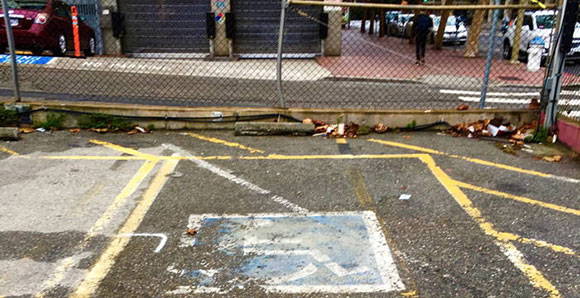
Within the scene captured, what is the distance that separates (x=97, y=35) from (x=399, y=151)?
14647mm

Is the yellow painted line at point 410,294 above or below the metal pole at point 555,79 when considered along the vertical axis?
below

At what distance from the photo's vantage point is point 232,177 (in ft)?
16.8

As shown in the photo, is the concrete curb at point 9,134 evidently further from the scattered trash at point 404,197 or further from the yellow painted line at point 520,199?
the yellow painted line at point 520,199

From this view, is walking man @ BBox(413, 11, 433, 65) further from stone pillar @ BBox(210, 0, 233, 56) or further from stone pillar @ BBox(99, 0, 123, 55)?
stone pillar @ BBox(99, 0, 123, 55)

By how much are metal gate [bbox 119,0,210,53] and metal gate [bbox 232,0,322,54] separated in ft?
4.08

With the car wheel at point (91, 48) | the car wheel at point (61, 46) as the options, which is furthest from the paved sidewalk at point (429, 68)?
the car wheel at point (61, 46)

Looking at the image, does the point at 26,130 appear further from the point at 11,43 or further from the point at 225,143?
the point at 225,143

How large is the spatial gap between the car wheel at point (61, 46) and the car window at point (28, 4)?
37.1 inches

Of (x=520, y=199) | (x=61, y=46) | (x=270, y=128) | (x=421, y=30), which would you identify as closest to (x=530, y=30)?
(x=421, y=30)

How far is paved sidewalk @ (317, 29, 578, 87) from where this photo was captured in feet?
44.1

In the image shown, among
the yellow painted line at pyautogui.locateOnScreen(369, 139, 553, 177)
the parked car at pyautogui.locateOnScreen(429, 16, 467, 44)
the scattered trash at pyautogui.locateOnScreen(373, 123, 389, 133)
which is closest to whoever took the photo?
the yellow painted line at pyautogui.locateOnScreen(369, 139, 553, 177)

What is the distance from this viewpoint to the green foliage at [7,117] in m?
6.71

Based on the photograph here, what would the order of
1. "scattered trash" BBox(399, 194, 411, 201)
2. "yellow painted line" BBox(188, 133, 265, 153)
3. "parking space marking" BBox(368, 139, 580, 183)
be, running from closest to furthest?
"scattered trash" BBox(399, 194, 411, 201), "parking space marking" BBox(368, 139, 580, 183), "yellow painted line" BBox(188, 133, 265, 153)

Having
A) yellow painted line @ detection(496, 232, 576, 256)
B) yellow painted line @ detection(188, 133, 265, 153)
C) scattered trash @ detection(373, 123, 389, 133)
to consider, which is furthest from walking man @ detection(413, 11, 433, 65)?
yellow painted line @ detection(496, 232, 576, 256)
